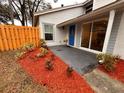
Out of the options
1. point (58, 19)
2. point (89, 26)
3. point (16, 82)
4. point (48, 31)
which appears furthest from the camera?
point (58, 19)

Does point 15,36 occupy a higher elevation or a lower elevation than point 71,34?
lower

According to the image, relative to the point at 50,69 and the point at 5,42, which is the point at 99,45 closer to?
the point at 50,69

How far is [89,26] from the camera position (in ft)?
21.2

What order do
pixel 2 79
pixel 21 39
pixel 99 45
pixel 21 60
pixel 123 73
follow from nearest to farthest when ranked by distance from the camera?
pixel 2 79 < pixel 123 73 < pixel 21 60 < pixel 99 45 < pixel 21 39

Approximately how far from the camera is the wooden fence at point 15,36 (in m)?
5.54

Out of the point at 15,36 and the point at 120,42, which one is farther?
the point at 15,36

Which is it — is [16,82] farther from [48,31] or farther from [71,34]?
[71,34]

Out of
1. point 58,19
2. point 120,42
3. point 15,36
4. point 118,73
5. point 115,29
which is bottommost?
point 118,73

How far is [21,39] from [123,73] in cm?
670

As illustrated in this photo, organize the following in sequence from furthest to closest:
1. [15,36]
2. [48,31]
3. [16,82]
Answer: [48,31] → [15,36] → [16,82]

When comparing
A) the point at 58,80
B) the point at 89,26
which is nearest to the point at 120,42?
the point at 89,26

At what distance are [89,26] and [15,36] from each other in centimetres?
585

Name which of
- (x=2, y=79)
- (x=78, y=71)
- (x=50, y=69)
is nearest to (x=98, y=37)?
(x=78, y=71)

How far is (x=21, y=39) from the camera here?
6.23 meters
